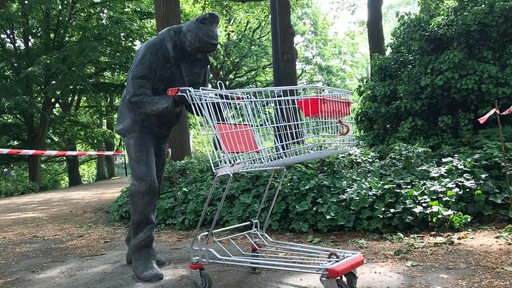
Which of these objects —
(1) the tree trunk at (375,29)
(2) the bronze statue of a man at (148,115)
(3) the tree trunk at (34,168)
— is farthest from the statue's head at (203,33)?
(3) the tree trunk at (34,168)

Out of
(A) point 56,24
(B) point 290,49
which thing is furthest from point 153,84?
(A) point 56,24

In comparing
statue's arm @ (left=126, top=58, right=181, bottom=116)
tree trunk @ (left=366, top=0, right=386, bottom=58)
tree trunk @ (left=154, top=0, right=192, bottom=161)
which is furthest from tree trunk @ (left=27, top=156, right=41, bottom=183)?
statue's arm @ (left=126, top=58, right=181, bottom=116)

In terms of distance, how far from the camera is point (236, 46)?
26.2 metres

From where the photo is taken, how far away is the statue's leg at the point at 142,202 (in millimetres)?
4141

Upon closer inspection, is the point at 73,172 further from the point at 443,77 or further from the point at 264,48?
the point at 443,77

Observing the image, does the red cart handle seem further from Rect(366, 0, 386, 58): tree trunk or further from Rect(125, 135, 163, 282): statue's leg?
Rect(366, 0, 386, 58): tree trunk

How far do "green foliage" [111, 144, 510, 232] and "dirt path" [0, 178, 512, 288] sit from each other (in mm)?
241

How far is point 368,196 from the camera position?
5.84 metres

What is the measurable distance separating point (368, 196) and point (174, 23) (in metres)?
A: 5.89

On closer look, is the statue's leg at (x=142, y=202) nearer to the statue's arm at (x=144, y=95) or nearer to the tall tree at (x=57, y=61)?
the statue's arm at (x=144, y=95)

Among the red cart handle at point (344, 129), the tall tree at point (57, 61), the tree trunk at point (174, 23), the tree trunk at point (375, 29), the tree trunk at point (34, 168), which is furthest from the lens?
the tree trunk at point (34, 168)

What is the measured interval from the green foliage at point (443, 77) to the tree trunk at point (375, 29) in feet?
8.63

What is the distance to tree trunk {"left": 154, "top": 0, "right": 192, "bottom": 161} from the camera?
9625 mm

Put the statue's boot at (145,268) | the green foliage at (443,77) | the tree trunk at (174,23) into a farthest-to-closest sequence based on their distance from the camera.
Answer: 1. the tree trunk at (174,23)
2. the green foliage at (443,77)
3. the statue's boot at (145,268)
